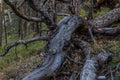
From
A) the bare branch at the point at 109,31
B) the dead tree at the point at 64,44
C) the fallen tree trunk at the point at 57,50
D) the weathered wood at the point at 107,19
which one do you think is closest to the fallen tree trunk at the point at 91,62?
the dead tree at the point at 64,44

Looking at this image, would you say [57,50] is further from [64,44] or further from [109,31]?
[109,31]

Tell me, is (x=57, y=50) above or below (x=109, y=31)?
below

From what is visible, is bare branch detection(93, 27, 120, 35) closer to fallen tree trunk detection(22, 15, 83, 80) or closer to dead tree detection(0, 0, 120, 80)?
dead tree detection(0, 0, 120, 80)

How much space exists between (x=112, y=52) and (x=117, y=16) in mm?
2338

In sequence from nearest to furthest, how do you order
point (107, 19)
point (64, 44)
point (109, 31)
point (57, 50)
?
point (57, 50), point (64, 44), point (109, 31), point (107, 19)

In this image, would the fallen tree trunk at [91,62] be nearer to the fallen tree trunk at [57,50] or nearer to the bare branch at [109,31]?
the fallen tree trunk at [57,50]

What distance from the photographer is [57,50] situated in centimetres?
674

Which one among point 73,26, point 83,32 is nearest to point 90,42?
point 83,32

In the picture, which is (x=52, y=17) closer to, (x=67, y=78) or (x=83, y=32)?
(x=83, y=32)

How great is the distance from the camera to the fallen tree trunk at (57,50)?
609cm

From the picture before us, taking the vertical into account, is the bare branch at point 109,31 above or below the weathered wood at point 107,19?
below

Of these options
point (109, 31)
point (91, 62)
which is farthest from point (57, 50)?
point (109, 31)

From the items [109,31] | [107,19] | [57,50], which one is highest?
[107,19]

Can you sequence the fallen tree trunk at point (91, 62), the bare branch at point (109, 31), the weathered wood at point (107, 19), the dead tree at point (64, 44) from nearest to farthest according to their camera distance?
the fallen tree trunk at point (91, 62) < the dead tree at point (64, 44) < the bare branch at point (109, 31) < the weathered wood at point (107, 19)
